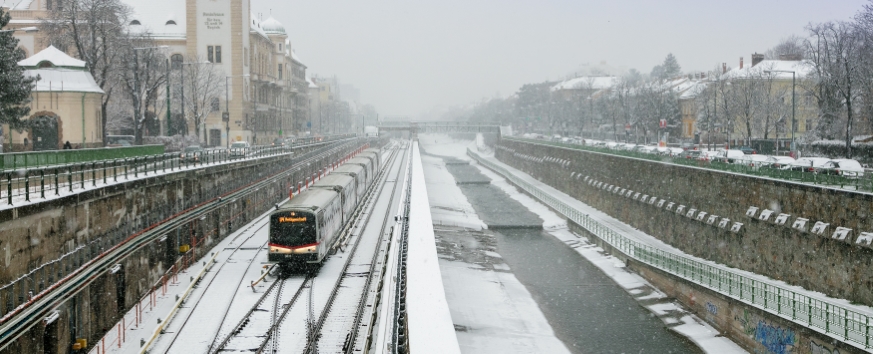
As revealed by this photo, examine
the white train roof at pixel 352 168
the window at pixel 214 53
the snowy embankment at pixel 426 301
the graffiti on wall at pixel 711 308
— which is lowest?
the graffiti on wall at pixel 711 308

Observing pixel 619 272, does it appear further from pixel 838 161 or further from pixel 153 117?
pixel 153 117

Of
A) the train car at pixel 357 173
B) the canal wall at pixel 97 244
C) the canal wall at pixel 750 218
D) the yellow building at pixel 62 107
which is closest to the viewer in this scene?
the canal wall at pixel 97 244

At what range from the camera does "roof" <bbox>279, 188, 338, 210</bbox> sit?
99.6 ft

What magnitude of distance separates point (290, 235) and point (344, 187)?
34.5 ft

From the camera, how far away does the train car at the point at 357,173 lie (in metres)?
47.7

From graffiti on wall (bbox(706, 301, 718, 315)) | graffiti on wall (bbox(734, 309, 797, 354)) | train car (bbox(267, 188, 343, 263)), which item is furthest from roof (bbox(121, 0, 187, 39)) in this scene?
graffiti on wall (bbox(734, 309, 797, 354))

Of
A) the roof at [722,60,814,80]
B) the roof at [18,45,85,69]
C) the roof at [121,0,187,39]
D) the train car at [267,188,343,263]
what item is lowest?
the train car at [267,188,343,263]

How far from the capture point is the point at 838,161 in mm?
42281

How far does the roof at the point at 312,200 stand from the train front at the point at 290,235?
463mm

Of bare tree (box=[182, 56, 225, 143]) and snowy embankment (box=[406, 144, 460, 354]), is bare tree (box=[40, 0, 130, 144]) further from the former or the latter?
snowy embankment (box=[406, 144, 460, 354])

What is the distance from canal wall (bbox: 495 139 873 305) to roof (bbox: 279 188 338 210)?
17.3m

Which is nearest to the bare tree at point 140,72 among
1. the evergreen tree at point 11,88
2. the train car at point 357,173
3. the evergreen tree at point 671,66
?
the train car at point 357,173

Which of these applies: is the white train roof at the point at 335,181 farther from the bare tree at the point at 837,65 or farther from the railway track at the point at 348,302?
the bare tree at the point at 837,65

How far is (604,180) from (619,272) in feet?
73.7
